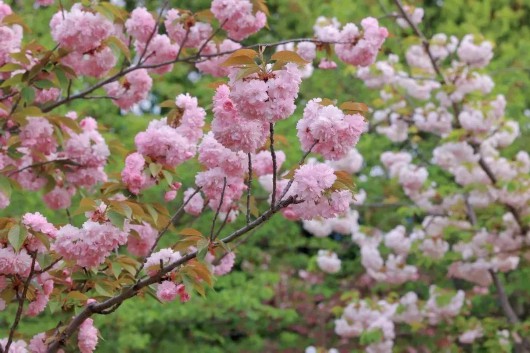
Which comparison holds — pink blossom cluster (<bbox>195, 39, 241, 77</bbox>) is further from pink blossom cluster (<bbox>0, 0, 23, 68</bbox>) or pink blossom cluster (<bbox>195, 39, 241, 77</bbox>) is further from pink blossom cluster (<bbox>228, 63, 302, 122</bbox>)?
pink blossom cluster (<bbox>228, 63, 302, 122</bbox>)

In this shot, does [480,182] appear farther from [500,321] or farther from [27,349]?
[27,349]

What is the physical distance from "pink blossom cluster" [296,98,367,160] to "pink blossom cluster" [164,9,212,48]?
53.9 inches

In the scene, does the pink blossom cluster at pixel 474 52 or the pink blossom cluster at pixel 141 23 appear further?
the pink blossom cluster at pixel 474 52

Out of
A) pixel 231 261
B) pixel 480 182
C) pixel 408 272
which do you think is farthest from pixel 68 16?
pixel 408 272

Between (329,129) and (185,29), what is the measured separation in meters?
1.57

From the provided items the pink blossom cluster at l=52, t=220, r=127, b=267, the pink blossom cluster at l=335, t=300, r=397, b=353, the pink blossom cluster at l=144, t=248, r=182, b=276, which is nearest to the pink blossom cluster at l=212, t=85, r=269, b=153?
the pink blossom cluster at l=52, t=220, r=127, b=267

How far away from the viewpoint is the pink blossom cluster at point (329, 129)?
2107 mm

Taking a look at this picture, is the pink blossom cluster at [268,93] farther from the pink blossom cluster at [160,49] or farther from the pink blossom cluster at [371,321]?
the pink blossom cluster at [371,321]

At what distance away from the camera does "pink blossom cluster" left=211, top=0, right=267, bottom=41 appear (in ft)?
10.6

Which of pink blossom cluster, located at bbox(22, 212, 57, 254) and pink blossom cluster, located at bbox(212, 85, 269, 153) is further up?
pink blossom cluster, located at bbox(212, 85, 269, 153)

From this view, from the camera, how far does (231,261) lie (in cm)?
333

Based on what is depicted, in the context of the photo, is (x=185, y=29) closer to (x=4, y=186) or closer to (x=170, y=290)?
(x=4, y=186)

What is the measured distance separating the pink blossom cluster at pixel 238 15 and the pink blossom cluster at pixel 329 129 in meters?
1.17

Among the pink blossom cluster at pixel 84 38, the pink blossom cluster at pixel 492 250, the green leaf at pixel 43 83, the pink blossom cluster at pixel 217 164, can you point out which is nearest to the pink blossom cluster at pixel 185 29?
the pink blossom cluster at pixel 84 38
